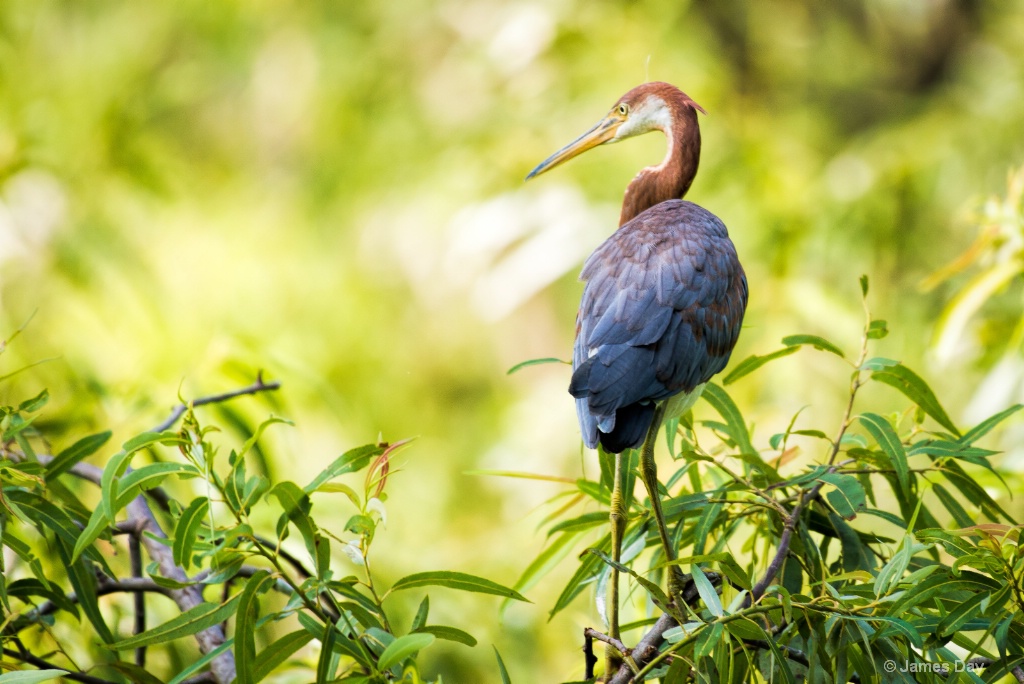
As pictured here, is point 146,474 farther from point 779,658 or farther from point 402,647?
point 779,658

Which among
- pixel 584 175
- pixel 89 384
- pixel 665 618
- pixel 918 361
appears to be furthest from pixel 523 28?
pixel 665 618

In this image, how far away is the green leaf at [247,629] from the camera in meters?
0.82

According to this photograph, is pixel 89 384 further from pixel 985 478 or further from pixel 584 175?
pixel 584 175

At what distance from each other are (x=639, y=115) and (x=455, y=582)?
72cm

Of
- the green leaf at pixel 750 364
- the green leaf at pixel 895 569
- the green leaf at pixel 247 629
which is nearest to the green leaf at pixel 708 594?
the green leaf at pixel 895 569

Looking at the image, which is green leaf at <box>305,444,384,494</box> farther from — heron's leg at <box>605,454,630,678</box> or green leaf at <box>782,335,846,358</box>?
green leaf at <box>782,335,846,358</box>

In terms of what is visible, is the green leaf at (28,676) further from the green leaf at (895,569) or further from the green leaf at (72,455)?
the green leaf at (895,569)

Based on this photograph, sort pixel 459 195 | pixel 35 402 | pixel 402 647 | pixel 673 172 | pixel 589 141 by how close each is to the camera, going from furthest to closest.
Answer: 1. pixel 459 195
2. pixel 589 141
3. pixel 673 172
4. pixel 35 402
5. pixel 402 647

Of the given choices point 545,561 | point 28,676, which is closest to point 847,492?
point 545,561

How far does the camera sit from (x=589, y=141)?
141 cm

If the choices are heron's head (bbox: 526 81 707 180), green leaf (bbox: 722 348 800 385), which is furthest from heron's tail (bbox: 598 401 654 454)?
heron's head (bbox: 526 81 707 180)

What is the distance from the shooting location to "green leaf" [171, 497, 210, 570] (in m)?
0.81

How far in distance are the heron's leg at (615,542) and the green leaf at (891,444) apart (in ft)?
0.82

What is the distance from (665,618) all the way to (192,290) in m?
3.38
